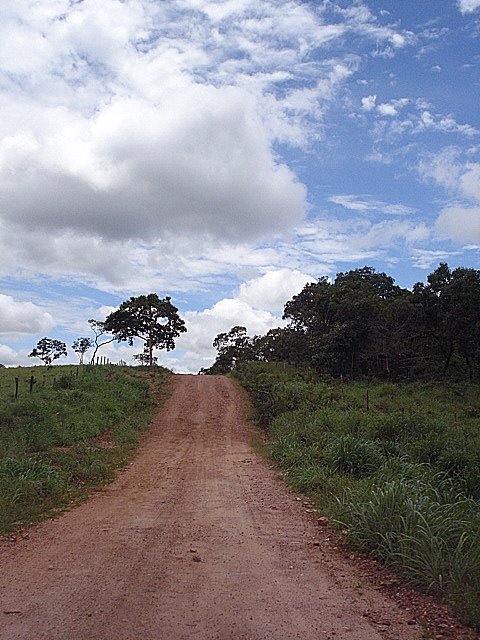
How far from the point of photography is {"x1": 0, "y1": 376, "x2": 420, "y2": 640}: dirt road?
15.2ft

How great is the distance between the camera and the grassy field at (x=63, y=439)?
9.11 m

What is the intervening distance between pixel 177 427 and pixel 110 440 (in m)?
3.76

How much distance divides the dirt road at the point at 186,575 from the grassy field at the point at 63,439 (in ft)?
2.04

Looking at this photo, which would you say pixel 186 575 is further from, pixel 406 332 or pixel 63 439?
pixel 406 332

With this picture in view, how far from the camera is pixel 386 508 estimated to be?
6969 mm

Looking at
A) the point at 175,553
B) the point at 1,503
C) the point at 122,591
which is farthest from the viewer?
the point at 1,503

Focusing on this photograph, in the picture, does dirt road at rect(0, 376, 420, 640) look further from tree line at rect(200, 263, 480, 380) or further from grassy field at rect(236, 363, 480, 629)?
tree line at rect(200, 263, 480, 380)

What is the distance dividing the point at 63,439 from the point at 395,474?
7.85m

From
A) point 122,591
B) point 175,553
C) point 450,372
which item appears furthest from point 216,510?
point 450,372

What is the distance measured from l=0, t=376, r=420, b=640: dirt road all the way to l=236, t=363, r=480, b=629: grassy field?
21.8 inches

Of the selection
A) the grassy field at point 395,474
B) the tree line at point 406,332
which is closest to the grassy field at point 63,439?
the grassy field at point 395,474

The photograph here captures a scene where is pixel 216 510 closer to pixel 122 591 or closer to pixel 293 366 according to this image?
pixel 122 591

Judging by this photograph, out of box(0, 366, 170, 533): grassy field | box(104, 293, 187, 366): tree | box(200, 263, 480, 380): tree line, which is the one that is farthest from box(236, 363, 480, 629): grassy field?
box(104, 293, 187, 366): tree

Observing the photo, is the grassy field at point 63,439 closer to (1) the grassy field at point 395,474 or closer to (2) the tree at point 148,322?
(1) the grassy field at point 395,474
